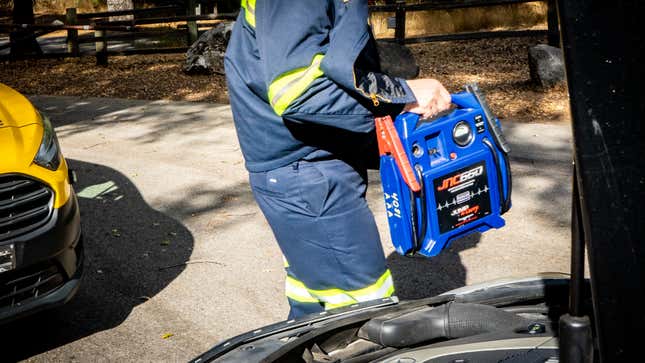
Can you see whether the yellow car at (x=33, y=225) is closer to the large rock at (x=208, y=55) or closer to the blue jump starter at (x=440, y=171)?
the blue jump starter at (x=440, y=171)

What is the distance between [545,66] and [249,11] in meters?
8.77

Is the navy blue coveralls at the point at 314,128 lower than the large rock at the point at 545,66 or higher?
higher

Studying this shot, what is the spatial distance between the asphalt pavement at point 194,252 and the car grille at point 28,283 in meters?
0.45

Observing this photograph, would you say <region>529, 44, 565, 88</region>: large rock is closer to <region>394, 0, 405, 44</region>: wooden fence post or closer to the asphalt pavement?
the asphalt pavement

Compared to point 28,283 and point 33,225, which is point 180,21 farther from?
point 28,283

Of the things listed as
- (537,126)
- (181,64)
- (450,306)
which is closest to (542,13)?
(181,64)

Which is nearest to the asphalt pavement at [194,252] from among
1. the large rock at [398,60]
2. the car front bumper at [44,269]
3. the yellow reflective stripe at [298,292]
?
the car front bumper at [44,269]

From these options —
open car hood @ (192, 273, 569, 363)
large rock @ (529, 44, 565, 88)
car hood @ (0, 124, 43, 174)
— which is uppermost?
car hood @ (0, 124, 43, 174)

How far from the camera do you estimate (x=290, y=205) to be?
117 inches

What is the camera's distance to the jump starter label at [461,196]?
2881mm

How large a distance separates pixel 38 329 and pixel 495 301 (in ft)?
10.2

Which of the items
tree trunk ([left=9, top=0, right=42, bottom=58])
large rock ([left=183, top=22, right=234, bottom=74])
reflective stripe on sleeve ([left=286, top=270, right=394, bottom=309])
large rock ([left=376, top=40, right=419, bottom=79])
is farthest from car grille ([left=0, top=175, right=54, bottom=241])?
tree trunk ([left=9, top=0, right=42, bottom=58])

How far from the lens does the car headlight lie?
441cm

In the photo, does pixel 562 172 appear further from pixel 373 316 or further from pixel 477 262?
pixel 373 316
